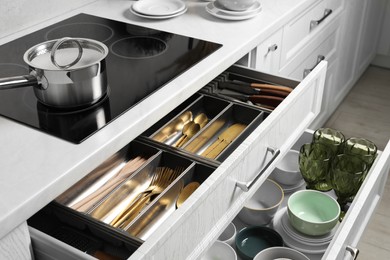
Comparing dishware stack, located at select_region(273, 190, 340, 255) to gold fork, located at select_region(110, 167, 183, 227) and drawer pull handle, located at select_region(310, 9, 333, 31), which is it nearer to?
gold fork, located at select_region(110, 167, 183, 227)

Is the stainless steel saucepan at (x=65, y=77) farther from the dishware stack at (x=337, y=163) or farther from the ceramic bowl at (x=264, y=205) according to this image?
the dishware stack at (x=337, y=163)

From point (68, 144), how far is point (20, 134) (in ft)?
0.34

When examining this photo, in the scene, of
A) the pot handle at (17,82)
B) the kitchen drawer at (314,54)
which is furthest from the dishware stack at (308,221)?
the pot handle at (17,82)

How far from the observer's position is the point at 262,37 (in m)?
1.41

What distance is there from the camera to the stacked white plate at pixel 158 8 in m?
1.46

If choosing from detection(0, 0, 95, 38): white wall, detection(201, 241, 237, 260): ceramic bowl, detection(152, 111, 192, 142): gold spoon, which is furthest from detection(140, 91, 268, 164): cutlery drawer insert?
detection(0, 0, 95, 38): white wall

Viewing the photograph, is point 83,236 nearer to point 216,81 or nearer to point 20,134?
point 20,134

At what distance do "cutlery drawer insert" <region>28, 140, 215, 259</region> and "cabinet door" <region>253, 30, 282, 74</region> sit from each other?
0.49 meters

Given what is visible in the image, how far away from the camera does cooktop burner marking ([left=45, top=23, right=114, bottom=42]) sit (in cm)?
137

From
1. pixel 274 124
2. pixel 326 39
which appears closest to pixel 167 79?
pixel 274 124

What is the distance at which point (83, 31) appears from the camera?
1.40m

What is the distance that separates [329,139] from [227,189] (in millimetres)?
561

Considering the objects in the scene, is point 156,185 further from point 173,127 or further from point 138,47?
point 138,47

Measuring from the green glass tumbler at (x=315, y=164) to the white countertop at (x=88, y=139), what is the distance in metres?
0.35
